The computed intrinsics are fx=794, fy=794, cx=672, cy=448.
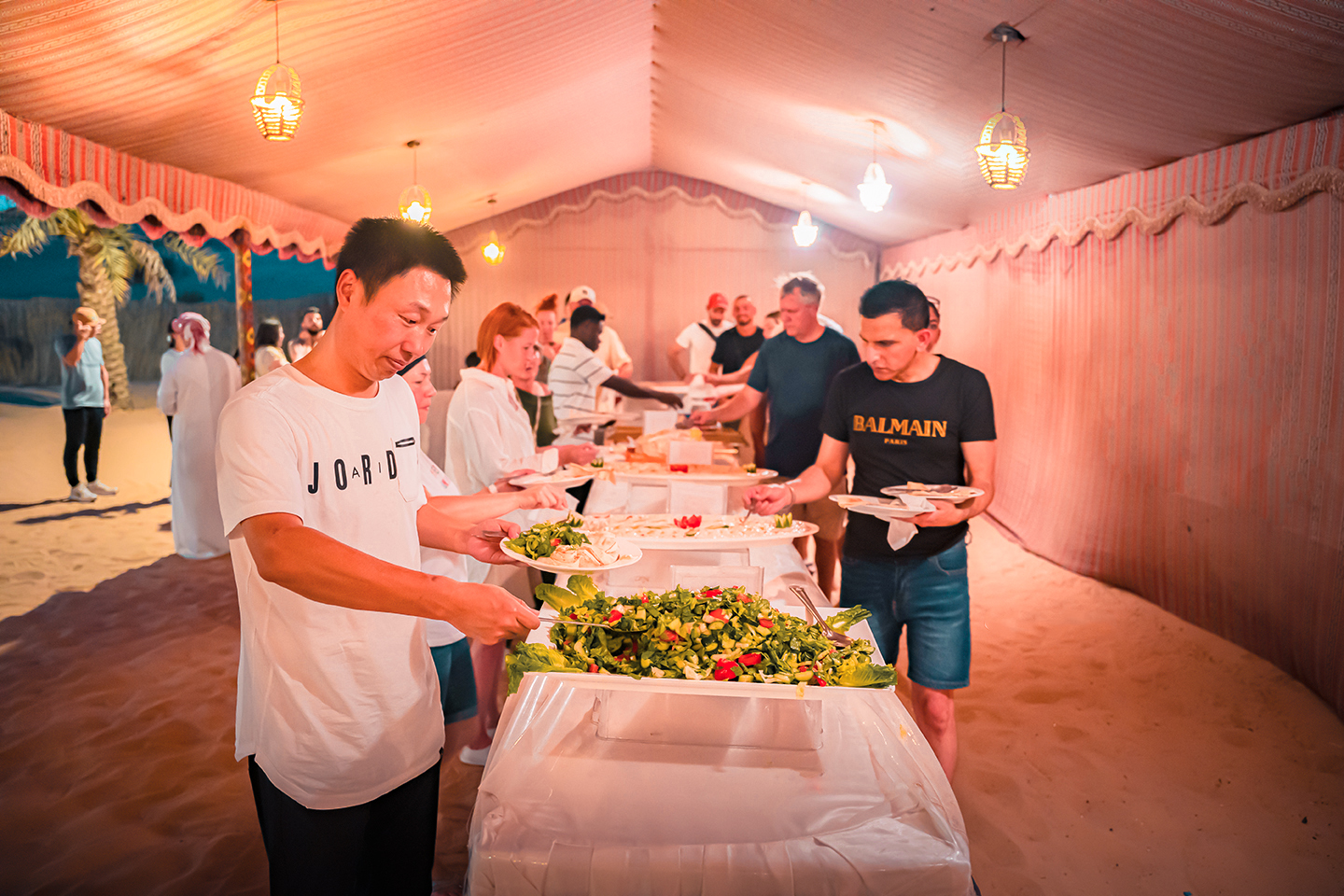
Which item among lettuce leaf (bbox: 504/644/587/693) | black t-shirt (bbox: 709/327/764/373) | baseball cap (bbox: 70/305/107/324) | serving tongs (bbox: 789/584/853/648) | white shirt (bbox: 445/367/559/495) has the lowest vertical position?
serving tongs (bbox: 789/584/853/648)

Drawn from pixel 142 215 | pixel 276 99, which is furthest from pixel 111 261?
pixel 276 99

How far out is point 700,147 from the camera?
9.76 m

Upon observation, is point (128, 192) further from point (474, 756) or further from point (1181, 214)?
point (1181, 214)

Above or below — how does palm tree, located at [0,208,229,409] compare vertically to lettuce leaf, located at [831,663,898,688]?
above

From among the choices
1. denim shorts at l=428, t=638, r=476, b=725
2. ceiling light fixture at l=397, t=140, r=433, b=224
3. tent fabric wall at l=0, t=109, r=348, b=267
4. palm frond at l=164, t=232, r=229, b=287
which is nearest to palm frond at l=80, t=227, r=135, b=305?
palm frond at l=164, t=232, r=229, b=287

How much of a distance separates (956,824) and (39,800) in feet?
10.3

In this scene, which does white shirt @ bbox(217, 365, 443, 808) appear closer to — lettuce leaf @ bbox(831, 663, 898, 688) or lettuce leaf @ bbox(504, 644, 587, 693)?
lettuce leaf @ bbox(504, 644, 587, 693)

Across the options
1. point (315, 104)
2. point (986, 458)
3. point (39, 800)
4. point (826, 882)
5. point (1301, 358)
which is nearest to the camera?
point (826, 882)

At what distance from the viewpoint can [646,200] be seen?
12.0m

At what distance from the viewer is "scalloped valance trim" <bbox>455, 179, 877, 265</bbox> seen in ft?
38.5

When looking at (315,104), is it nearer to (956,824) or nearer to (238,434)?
(238,434)

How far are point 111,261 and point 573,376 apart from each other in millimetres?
9833

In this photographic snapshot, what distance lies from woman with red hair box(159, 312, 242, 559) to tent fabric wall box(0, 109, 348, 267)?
2.60ft

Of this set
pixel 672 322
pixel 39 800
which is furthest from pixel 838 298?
pixel 39 800
